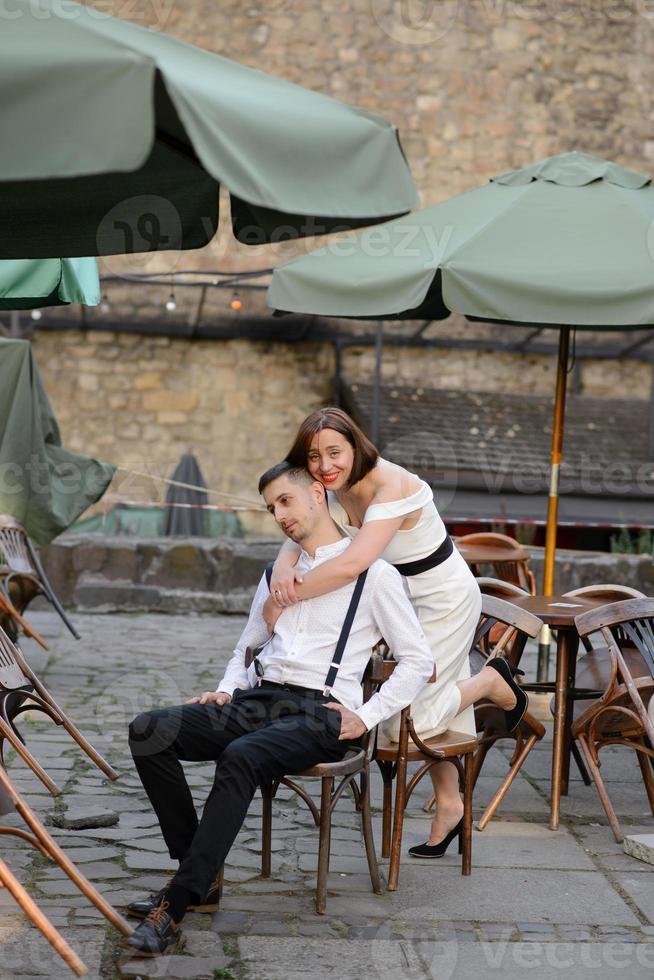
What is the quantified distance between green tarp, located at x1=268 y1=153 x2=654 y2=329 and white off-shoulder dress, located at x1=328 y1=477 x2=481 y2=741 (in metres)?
1.27

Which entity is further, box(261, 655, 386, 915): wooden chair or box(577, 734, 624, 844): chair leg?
box(577, 734, 624, 844): chair leg

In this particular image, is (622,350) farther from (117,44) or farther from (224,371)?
(117,44)

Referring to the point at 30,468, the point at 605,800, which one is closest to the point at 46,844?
the point at 605,800

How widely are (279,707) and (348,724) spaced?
228mm

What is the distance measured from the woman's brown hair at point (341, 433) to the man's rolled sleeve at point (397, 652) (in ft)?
1.23

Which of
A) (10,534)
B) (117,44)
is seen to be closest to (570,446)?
(10,534)

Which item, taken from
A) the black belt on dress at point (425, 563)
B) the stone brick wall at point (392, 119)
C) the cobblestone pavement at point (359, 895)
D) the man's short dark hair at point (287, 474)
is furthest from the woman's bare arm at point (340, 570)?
the stone brick wall at point (392, 119)

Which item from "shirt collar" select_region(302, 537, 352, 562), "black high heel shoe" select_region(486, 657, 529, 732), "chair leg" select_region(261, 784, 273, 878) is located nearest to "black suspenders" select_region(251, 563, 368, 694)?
"shirt collar" select_region(302, 537, 352, 562)

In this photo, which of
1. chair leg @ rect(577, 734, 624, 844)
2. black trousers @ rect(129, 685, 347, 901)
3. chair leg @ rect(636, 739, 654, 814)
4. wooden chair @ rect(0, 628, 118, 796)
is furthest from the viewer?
chair leg @ rect(636, 739, 654, 814)

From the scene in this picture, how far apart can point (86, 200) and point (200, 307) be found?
12.3 meters

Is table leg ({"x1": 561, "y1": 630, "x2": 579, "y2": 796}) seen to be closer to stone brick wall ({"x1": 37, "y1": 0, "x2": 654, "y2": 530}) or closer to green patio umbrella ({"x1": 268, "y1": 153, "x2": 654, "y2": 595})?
green patio umbrella ({"x1": 268, "y1": 153, "x2": 654, "y2": 595})

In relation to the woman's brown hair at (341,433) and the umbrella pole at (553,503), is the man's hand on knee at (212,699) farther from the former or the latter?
the umbrella pole at (553,503)

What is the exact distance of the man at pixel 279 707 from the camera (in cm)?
331

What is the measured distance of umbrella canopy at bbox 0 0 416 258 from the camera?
2307mm
